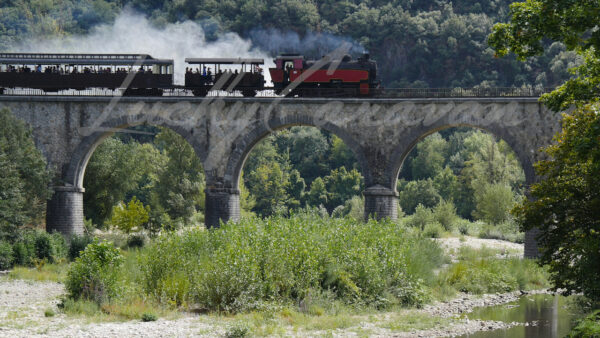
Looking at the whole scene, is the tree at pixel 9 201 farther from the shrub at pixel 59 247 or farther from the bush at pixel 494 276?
the bush at pixel 494 276

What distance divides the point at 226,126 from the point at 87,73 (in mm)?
8735

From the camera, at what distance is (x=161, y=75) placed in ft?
165

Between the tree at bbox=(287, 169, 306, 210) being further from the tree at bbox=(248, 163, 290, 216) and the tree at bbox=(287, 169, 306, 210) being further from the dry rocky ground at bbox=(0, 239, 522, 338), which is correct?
the dry rocky ground at bbox=(0, 239, 522, 338)

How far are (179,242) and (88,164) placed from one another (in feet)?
80.6

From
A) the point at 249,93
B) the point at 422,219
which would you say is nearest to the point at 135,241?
the point at 249,93

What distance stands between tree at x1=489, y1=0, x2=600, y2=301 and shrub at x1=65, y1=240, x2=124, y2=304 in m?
13.1

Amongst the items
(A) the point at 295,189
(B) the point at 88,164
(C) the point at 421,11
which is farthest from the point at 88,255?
(C) the point at 421,11

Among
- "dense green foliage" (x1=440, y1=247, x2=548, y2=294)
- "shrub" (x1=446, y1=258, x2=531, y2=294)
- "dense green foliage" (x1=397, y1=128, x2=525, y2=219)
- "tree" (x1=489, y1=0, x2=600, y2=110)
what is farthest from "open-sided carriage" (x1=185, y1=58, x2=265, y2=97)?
"tree" (x1=489, y1=0, x2=600, y2=110)

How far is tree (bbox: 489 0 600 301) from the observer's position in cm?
2084

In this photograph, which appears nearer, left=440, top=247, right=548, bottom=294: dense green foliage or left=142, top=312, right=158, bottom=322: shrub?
left=142, top=312, right=158, bottom=322: shrub

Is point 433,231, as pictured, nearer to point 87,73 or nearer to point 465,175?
point 87,73

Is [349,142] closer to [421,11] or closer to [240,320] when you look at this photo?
[240,320]

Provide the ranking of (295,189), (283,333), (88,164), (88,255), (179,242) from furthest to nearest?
1. (295,189)
2. (88,164)
3. (179,242)
4. (88,255)
5. (283,333)

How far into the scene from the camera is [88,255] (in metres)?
28.5
